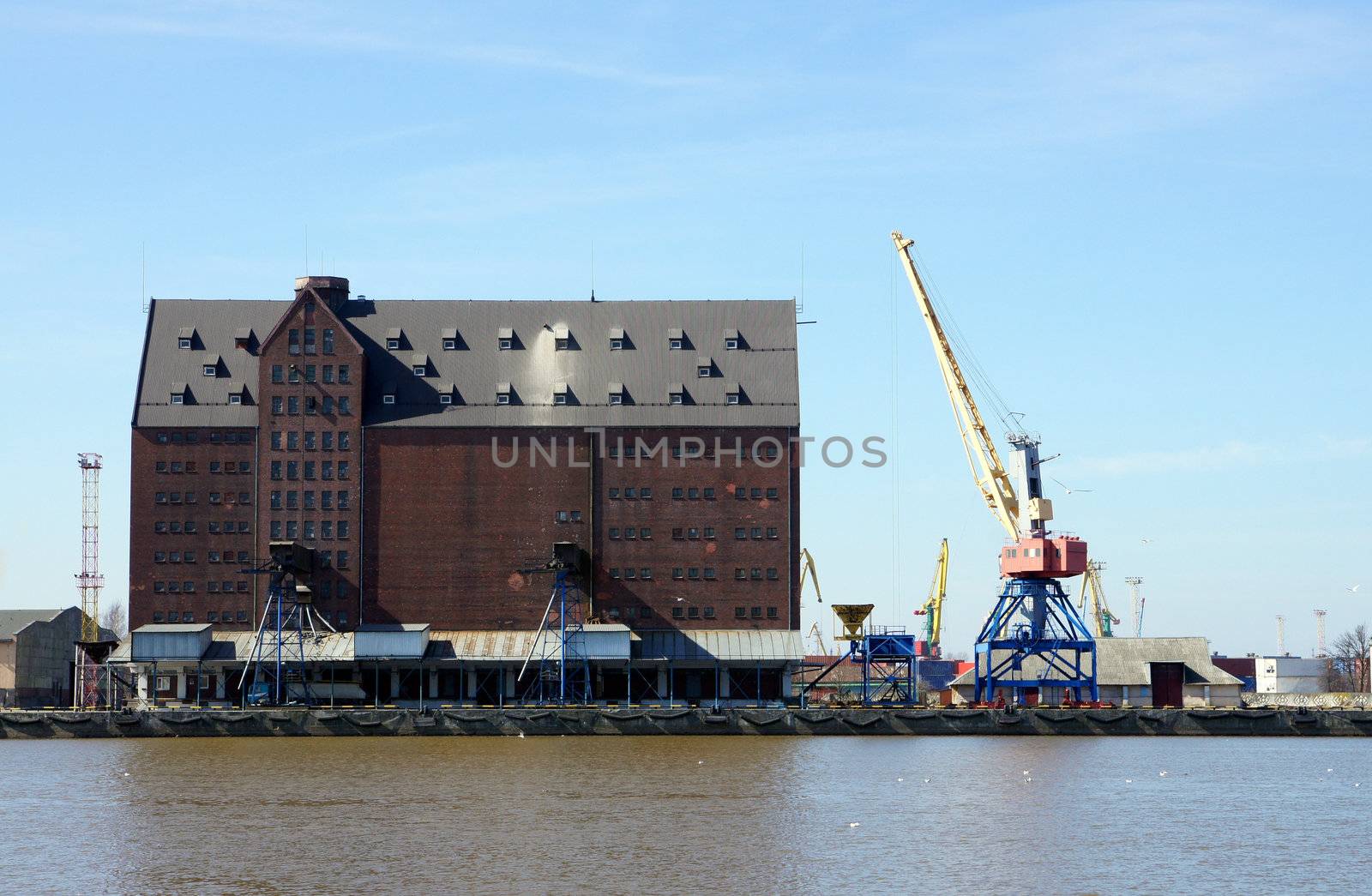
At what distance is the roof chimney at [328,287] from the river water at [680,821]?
4580 centimetres

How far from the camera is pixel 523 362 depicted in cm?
12988

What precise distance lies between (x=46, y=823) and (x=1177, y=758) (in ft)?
183

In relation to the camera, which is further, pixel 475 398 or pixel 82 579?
pixel 82 579

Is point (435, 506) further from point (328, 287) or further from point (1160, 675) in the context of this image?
point (1160, 675)

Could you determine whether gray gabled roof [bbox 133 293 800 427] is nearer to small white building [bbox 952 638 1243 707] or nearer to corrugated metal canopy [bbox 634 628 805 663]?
corrugated metal canopy [bbox 634 628 805 663]

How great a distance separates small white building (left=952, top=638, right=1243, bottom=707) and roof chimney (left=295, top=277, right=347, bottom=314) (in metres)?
53.7

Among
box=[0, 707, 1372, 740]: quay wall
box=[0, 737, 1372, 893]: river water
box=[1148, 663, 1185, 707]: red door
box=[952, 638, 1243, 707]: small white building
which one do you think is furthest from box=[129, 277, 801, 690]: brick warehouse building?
box=[0, 737, 1372, 893]: river water

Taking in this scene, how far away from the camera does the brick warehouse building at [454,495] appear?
124062 mm

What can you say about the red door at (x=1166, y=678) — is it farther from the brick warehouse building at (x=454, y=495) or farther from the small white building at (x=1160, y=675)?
the brick warehouse building at (x=454, y=495)

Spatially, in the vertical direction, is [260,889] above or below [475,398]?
below

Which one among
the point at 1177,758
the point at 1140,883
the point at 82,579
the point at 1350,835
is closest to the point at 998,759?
the point at 1177,758

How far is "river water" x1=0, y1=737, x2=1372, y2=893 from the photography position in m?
47.2

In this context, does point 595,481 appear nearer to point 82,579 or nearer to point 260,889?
point 82,579

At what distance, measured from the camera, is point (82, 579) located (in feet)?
478
